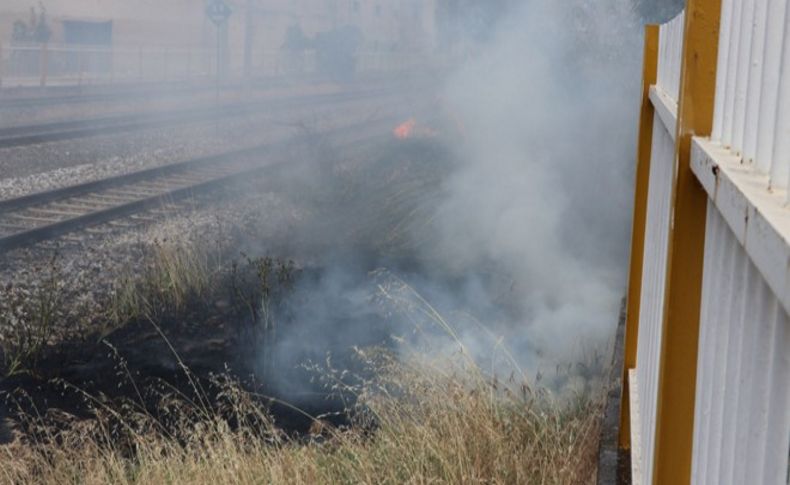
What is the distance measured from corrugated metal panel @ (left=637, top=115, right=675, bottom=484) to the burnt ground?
8.37 ft

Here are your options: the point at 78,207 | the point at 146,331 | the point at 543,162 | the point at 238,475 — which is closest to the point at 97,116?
the point at 78,207

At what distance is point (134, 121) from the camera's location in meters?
19.4

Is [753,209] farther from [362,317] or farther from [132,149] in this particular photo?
[132,149]

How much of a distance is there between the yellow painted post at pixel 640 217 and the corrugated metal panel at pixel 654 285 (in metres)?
0.44

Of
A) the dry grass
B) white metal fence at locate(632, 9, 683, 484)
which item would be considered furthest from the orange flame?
white metal fence at locate(632, 9, 683, 484)

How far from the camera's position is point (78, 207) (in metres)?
11.2

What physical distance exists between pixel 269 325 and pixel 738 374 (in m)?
6.40

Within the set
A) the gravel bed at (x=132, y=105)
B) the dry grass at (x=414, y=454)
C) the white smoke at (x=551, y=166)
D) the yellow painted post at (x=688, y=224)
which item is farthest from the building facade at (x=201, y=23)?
the yellow painted post at (x=688, y=224)

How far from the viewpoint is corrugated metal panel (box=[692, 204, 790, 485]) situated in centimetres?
121

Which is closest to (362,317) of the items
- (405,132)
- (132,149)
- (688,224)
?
(688,224)

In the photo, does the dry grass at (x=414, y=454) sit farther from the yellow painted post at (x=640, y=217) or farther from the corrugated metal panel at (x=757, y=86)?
the corrugated metal panel at (x=757, y=86)

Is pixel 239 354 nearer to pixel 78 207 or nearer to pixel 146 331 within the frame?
pixel 146 331

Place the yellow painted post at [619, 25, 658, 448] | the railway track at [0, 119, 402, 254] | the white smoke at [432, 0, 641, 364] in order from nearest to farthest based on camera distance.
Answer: the yellow painted post at [619, 25, 658, 448] < the white smoke at [432, 0, 641, 364] < the railway track at [0, 119, 402, 254]

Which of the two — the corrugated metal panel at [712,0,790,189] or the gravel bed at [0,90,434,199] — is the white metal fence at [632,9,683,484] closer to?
the corrugated metal panel at [712,0,790,189]
